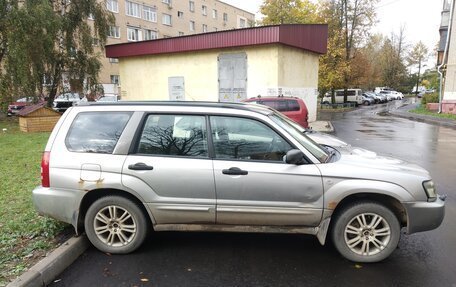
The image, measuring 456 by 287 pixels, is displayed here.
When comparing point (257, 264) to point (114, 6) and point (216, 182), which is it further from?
point (114, 6)

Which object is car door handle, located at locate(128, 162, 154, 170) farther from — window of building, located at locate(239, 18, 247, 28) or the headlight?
window of building, located at locate(239, 18, 247, 28)

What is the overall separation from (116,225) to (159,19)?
165 feet

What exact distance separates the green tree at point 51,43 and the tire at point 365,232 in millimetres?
16891

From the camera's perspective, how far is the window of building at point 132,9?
148 ft

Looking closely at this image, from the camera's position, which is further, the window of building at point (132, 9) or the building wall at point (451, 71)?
the window of building at point (132, 9)

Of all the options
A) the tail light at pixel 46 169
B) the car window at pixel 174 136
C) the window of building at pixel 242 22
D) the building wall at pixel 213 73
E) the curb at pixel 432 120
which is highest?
the window of building at pixel 242 22

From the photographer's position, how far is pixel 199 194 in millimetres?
3613

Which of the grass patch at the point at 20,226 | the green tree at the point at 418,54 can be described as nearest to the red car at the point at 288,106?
the grass patch at the point at 20,226

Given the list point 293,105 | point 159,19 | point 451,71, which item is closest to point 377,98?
point 451,71

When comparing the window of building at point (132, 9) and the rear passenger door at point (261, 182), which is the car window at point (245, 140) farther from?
the window of building at point (132, 9)

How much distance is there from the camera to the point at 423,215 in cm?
347

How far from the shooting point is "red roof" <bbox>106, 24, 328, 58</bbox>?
1580cm

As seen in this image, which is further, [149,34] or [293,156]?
[149,34]

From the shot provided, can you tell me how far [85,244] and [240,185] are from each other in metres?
1.98
